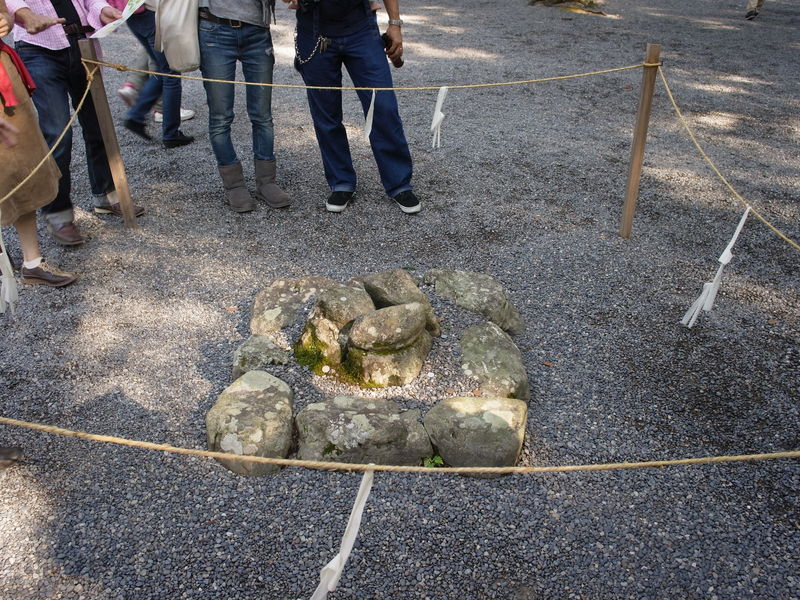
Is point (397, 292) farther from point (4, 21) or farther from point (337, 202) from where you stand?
point (4, 21)

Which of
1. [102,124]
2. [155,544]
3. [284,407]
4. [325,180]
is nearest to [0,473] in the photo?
[155,544]

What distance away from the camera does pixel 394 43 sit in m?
3.77

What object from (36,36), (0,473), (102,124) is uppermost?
(36,36)

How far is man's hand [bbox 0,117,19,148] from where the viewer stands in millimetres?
2715

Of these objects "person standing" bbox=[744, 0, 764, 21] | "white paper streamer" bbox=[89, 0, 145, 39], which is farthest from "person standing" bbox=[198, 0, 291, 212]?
"person standing" bbox=[744, 0, 764, 21]

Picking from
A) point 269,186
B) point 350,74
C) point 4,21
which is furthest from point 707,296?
point 4,21

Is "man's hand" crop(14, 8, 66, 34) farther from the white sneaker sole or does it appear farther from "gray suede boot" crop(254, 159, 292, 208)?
the white sneaker sole

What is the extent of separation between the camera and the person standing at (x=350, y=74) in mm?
3666

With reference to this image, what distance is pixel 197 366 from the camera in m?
2.85

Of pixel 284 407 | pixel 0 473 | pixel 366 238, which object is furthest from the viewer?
pixel 366 238

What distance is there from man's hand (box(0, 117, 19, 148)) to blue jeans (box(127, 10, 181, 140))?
1.98 metres

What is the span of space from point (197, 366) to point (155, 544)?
38.2 inches

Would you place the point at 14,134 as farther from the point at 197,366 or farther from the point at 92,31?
the point at 197,366

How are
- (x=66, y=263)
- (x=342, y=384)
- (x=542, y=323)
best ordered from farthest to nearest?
(x=66, y=263) < (x=542, y=323) < (x=342, y=384)
